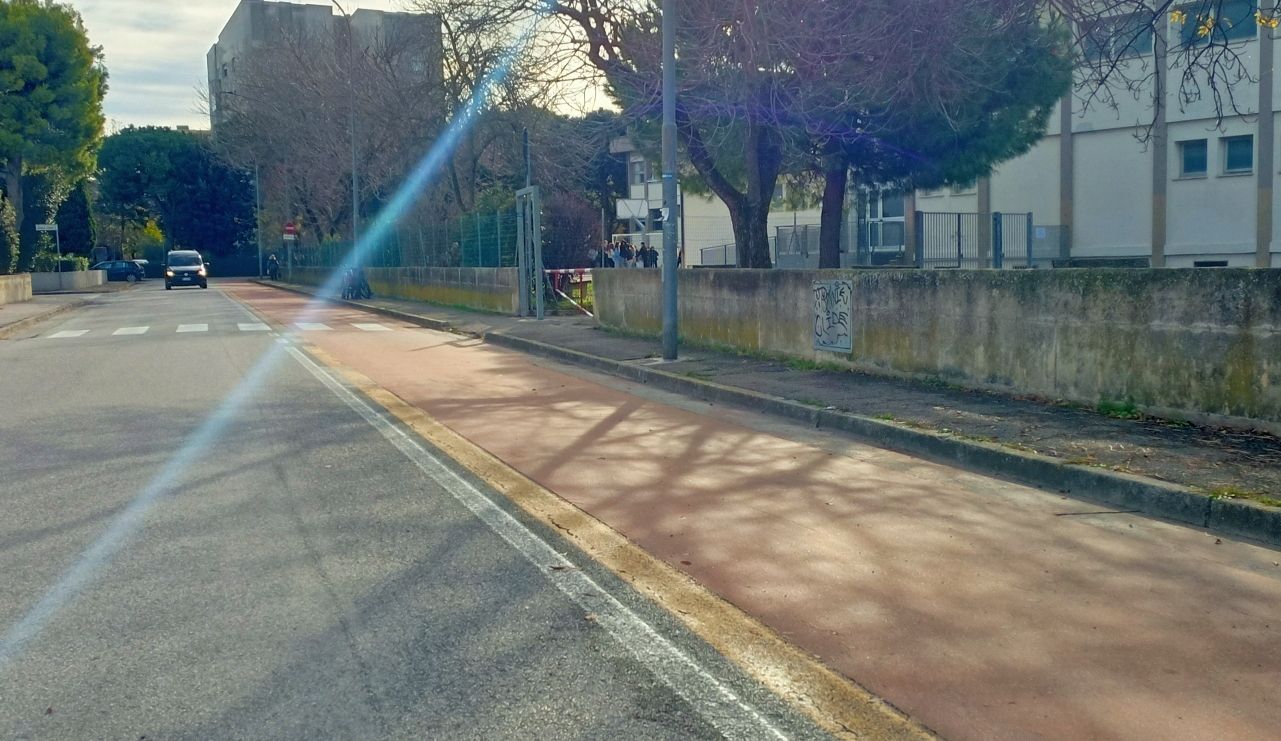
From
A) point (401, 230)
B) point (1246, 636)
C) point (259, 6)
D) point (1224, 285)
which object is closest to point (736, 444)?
point (1224, 285)

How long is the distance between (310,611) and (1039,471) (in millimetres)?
5083

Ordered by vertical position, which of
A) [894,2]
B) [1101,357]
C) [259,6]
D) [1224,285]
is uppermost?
[259,6]

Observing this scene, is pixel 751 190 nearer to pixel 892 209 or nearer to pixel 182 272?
pixel 892 209

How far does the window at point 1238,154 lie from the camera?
109 feet

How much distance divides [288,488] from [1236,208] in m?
32.2

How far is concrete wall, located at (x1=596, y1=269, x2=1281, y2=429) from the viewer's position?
8.91 metres

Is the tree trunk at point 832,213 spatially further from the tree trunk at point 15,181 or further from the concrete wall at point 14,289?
the tree trunk at point 15,181

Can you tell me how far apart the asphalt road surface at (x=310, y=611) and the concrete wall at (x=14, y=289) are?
99.2ft

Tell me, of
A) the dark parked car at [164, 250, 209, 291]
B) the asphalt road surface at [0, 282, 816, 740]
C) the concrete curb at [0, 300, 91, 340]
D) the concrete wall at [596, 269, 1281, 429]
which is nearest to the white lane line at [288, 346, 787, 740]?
the asphalt road surface at [0, 282, 816, 740]

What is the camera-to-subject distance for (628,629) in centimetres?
500

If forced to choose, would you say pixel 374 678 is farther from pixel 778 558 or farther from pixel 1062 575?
pixel 1062 575

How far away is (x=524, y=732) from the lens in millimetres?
3965

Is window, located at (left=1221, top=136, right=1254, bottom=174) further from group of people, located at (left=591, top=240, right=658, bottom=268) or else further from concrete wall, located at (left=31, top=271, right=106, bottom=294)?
concrete wall, located at (left=31, top=271, right=106, bottom=294)

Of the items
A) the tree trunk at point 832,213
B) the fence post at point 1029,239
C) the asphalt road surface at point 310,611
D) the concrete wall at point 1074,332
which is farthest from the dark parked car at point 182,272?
the asphalt road surface at point 310,611
